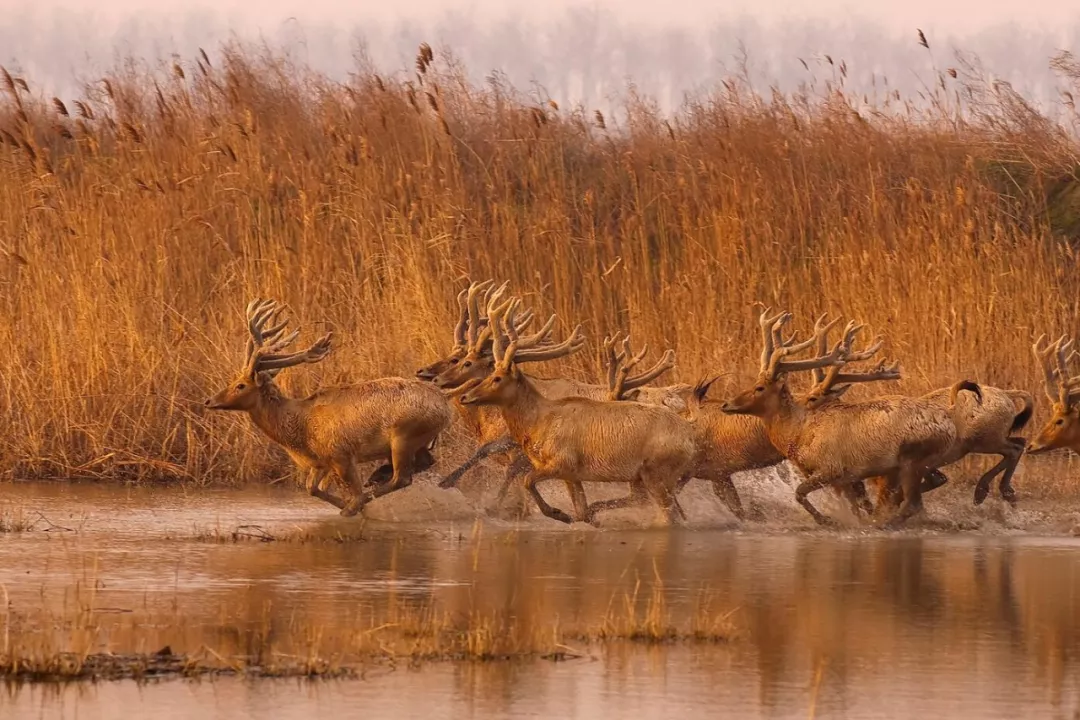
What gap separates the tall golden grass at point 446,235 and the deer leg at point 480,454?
1690mm

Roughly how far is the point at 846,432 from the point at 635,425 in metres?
1.53

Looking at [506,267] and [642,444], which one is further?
[506,267]

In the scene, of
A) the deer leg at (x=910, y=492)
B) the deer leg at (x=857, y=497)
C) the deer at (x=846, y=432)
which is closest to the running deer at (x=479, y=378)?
the deer at (x=846, y=432)

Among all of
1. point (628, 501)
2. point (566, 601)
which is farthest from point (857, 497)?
point (566, 601)

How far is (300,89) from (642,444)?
27.6 feet

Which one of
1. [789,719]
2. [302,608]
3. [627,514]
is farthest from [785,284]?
[789,719]

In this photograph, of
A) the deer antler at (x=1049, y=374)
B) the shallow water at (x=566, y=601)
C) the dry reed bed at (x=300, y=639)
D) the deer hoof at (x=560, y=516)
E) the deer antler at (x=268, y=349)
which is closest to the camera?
the shallow water at (x=566, y=601)

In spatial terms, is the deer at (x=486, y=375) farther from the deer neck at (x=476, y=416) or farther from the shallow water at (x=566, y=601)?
the shallow water at (x=566, y=601)

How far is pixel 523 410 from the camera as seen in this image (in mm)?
13594

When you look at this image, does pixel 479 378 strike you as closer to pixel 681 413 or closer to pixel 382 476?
pixel 382 476

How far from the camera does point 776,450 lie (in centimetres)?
1423

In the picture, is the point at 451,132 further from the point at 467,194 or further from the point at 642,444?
the point at 642,444

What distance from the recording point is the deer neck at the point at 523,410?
13.6m

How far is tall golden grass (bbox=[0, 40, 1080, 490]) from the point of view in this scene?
15.4m
